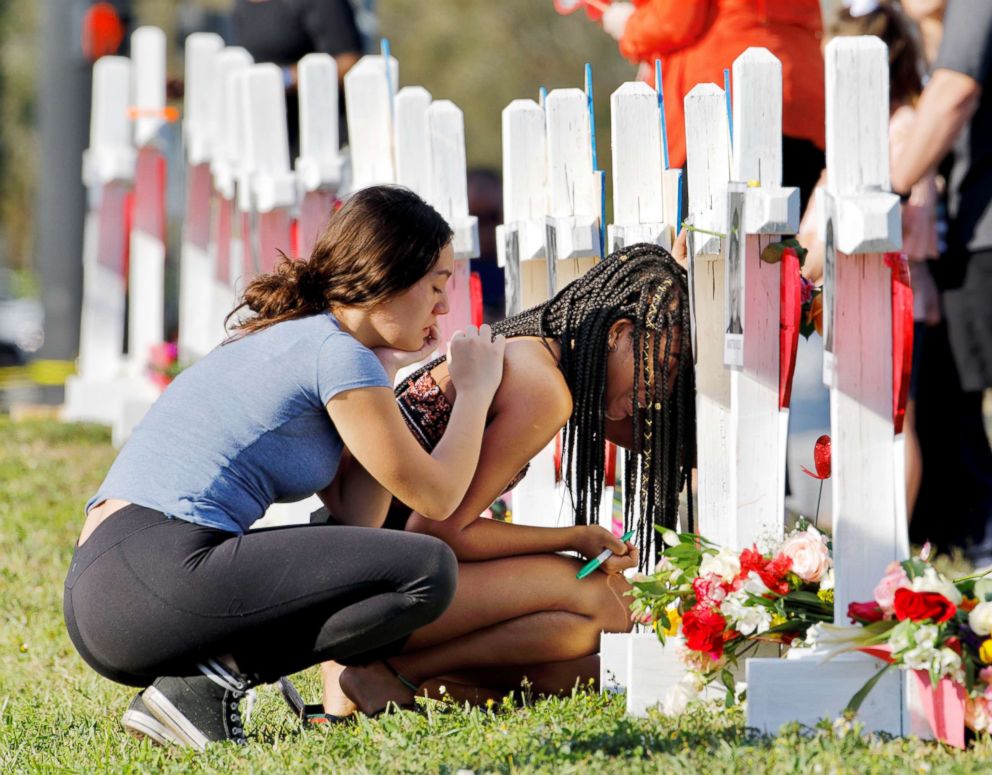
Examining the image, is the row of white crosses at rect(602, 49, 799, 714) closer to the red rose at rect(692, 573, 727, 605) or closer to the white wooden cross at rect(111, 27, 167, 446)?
the red rose at rect(692, 573, 727, 605)

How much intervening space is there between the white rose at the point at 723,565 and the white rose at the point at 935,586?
37cm

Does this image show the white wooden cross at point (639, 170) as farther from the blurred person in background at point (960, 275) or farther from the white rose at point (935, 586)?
the blurred person in background at point (960, 275)

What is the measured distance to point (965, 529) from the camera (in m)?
A: 5.29

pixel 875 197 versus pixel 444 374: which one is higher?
pixel 875 197

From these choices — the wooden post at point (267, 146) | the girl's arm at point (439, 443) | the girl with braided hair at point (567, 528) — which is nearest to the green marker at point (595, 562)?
the girl with braided hair at point (567, 528)

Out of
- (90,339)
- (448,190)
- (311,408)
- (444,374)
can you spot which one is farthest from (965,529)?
(90,339)

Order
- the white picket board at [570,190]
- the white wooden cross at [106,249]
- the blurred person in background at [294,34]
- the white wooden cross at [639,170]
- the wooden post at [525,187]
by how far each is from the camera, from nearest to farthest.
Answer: the white wooden cross at [639,170] → the white picket board at [570,190] → the wooden post at [525,187] → the blurred person in background at [294,34] → the white wooden cross at [106,249]

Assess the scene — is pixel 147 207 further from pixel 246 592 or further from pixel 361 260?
pixel 246 592

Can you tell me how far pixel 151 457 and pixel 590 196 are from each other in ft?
4.40

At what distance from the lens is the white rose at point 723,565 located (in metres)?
2.97

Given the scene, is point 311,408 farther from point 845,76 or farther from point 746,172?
point 845,76

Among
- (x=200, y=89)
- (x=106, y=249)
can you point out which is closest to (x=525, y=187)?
(x=200, y=89)

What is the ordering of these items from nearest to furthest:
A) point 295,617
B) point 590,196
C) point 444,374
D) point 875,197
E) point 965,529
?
point 875,197, point 295,617, point 444,374, point 590,196, point 965,529

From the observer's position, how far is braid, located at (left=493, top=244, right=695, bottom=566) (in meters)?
3.36
